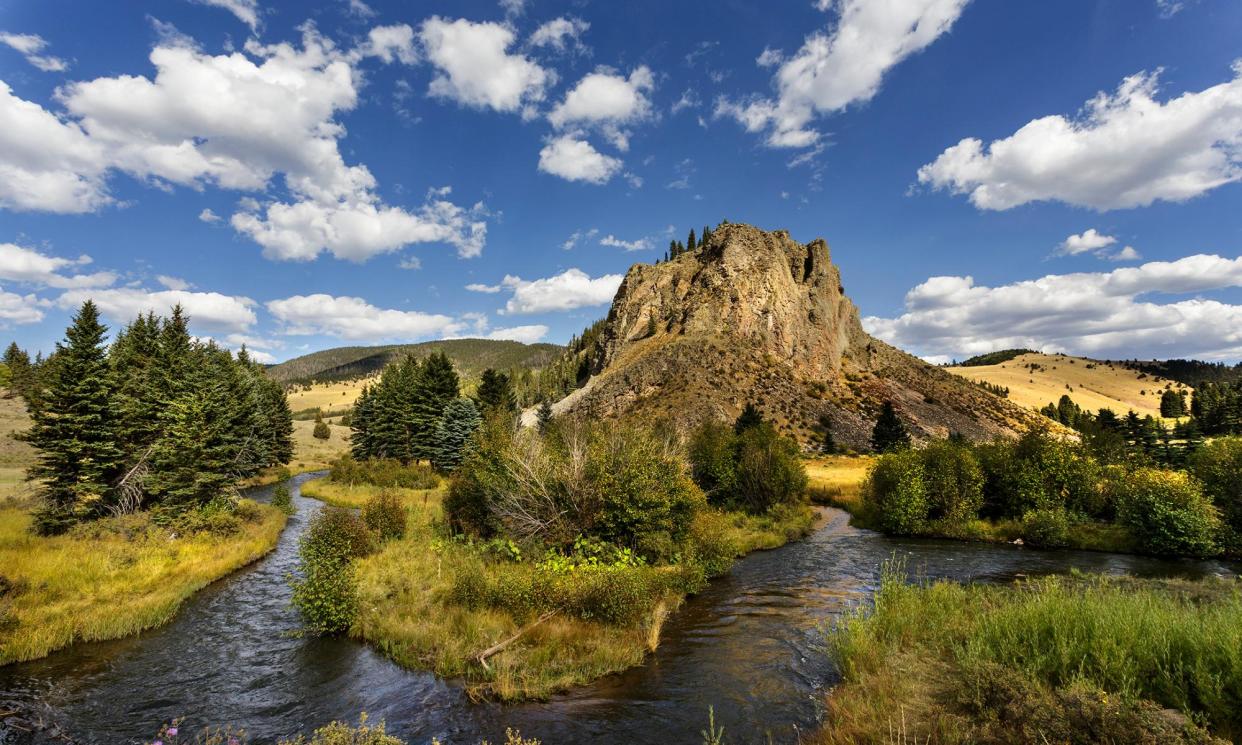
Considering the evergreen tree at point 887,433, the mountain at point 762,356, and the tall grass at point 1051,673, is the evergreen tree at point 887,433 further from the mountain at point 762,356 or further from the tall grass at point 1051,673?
the tall grass at point 1051,673

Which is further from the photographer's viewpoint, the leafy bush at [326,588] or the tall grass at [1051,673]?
the leafy bush at [326,588]

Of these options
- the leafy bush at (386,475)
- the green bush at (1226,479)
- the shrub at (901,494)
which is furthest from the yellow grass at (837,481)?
the leafy bush at (386,475)

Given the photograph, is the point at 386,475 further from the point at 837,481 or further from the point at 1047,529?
the point at 1047,529

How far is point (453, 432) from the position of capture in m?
60.2

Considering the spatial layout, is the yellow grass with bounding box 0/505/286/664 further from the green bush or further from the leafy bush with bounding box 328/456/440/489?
the green bush

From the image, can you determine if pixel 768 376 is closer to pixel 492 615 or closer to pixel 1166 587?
pixel 1166 587

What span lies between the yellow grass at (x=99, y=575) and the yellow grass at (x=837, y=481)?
141 feet

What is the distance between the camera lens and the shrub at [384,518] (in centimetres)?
2844

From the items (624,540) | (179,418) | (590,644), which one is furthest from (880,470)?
(179,418)

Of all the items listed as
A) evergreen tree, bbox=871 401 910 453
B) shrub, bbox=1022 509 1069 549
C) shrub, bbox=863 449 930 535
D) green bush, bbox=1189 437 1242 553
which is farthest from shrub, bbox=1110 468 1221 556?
evergreen tree, bbox=871 401 910 453

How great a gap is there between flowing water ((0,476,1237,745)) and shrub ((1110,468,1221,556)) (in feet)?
64.2

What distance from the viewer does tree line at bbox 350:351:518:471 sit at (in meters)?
60.4

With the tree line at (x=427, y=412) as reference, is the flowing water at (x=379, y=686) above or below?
below

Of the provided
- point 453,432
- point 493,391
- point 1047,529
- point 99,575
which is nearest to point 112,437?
point 99,575
